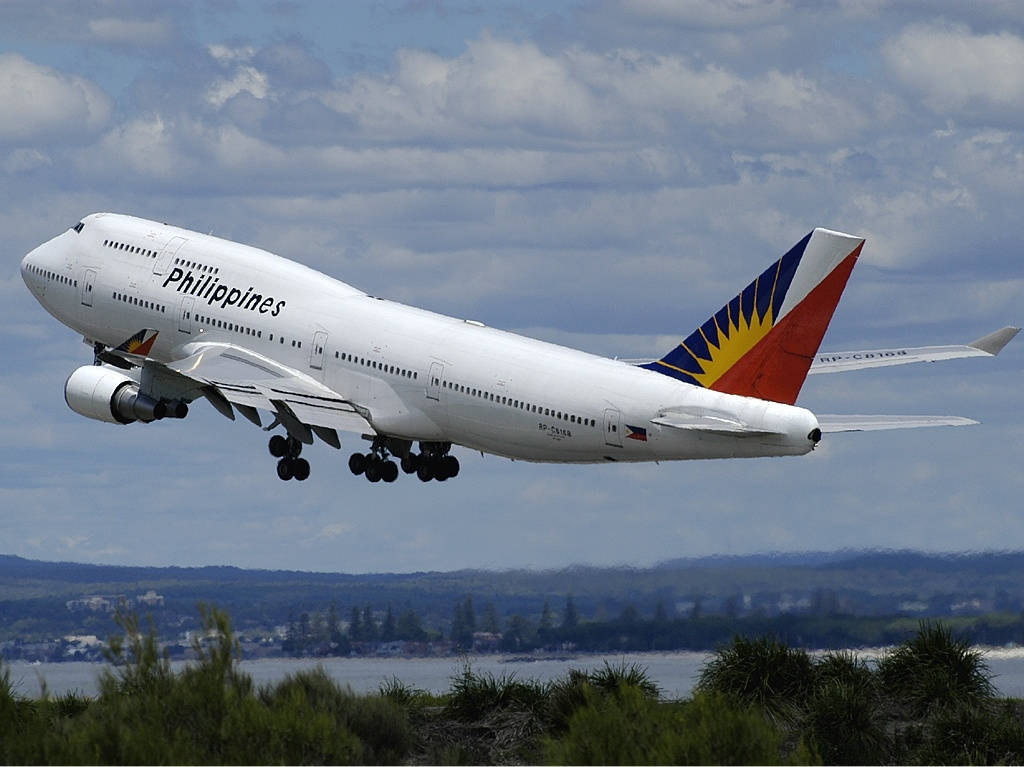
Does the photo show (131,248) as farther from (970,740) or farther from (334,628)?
(970,740)

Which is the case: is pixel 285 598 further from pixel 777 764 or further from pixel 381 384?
pixel 777 764

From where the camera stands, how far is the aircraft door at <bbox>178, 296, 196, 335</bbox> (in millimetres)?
58969

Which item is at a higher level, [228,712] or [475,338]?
[475,338]

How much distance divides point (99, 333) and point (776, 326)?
2390 cm

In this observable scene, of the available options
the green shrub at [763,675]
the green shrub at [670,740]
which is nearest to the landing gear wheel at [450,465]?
the green shrub at [763,675]

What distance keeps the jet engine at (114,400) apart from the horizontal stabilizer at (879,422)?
19845 millimetres

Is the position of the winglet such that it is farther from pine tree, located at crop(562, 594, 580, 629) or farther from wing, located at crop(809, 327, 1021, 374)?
pine tree, located at crop(562, 594, 580, 629)

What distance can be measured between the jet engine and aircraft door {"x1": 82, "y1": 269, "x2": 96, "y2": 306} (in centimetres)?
503

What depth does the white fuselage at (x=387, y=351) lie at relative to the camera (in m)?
48.8

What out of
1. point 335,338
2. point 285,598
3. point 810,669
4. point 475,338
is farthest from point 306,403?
point 285,598

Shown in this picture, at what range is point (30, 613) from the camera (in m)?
105

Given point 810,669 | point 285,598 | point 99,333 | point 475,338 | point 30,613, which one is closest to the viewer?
point 810,669

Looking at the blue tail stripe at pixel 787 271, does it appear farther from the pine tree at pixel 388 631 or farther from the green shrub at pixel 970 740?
the pine tree at pixel 388 631

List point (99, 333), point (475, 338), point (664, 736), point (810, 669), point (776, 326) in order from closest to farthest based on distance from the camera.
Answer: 1. point (664, 736)
2. point (810, 669)
3. point (776, 326)
4. point (475, 338)
5. point (99, 333)
